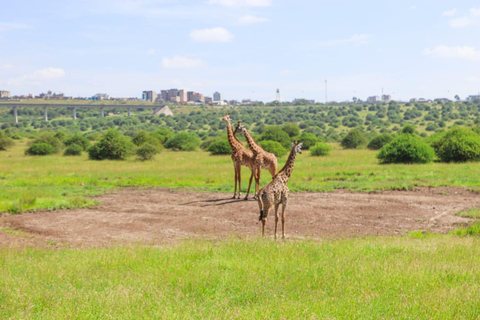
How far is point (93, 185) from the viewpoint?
25812mm

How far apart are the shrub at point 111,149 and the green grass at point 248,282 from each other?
107 feet

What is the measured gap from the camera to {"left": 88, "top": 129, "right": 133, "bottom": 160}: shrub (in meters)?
42.8

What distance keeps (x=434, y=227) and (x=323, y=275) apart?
858cm

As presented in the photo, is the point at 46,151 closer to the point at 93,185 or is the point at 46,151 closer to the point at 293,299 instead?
the point at 93,185

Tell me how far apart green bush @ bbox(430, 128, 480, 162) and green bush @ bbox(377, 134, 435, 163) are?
1.46 metres

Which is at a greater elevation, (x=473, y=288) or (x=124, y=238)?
(x=473, y=288)

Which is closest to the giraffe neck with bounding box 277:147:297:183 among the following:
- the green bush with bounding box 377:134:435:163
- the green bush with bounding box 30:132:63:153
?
the green bush with bounding box 377:134:435:163

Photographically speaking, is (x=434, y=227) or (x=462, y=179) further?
(x=462, y=179)

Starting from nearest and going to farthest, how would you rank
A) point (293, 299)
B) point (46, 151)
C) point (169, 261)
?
point (293, 299), point (169, 261), point (46, 151)

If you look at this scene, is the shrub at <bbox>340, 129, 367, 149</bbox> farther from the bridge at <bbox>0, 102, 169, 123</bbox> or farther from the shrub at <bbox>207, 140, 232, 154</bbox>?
the bridge at <bbox>0, 102, 169, 123</bbox>

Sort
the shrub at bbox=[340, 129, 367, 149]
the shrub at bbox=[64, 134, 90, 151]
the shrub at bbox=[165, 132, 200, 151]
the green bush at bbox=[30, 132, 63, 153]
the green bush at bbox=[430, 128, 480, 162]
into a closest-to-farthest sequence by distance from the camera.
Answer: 1. the green bush at bbox=[430, 128, 480, 162]
2. the green bush at bbox=[30, 132, 63, 153]
3. the shrub at bbox=[64, 134, 90, 151]
4. the shrub at bbox=[165, 132, 200, 151]
5. the shrub at bbox=[340, 129, 367, 149]

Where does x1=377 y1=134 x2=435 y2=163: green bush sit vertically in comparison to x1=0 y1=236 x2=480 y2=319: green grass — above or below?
above

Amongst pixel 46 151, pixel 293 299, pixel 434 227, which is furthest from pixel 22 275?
pixel 46 151

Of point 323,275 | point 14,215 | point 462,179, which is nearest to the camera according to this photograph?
point 323,275
